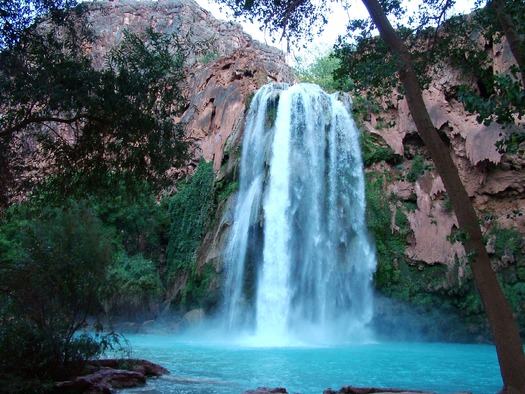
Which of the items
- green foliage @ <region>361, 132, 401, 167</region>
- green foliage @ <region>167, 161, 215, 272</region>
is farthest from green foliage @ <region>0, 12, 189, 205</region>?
green foliage @ <region>167, 161, 215, 272</region>

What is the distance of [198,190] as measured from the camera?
26844 millimetres

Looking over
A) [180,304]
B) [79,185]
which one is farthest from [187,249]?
[79,185]

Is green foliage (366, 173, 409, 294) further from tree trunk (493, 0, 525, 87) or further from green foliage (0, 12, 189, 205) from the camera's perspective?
tree trunk (493, 0, 525, 87)

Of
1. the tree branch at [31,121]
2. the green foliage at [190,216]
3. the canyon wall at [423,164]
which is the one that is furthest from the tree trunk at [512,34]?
the green foliage at [190,216]

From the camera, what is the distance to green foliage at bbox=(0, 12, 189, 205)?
258 inches

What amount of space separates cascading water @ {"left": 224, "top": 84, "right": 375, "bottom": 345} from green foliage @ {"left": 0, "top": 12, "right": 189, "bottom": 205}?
36.6 ft

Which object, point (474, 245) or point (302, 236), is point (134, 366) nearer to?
point (474, 245)

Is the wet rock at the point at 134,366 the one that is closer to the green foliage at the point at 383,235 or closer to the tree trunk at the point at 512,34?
the tree trunk at the point at 512,34

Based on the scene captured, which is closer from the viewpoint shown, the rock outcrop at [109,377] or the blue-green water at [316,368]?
the rock outcrop at [109,377]

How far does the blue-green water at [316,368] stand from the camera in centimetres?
870

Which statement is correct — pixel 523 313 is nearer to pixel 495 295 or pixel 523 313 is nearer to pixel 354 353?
pixel 354 353

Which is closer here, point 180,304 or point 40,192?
point 40,192

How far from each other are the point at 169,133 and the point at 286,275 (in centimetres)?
1269

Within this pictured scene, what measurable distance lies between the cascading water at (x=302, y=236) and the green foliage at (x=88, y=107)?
1116 centimetres
